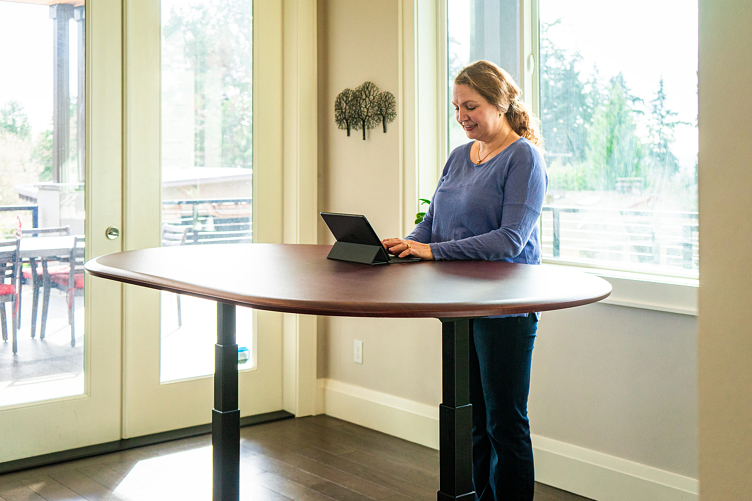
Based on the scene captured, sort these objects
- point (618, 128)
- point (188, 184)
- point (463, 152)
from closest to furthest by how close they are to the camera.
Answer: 1. point (463, 152)
2. point (618, 128)
3. point (188, 184)

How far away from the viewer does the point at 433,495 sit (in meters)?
2.57

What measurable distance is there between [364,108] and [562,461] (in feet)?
6.04

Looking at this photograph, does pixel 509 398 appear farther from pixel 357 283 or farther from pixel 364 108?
pixel 364 108

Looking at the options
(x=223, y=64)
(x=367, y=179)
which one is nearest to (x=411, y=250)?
(x=367, y=179)

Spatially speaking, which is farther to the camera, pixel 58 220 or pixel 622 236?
pixel 58 220

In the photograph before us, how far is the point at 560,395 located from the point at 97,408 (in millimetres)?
1995

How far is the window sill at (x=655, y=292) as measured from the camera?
2.26 meters

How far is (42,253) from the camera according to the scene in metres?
2.93

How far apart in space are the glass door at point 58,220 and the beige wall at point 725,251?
108 inches

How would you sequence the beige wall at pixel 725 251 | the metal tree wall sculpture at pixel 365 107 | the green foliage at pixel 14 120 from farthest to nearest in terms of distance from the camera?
the metal tree wall sculpture at pixel 365 107
the green foliage at pixel 14 120
the beige wall at pixel 725 251

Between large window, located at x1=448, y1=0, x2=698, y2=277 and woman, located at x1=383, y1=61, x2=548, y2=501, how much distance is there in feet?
1.89

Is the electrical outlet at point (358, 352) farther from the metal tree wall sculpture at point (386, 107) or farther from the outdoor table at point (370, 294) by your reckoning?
A: the outdoor table at point (370, 294)

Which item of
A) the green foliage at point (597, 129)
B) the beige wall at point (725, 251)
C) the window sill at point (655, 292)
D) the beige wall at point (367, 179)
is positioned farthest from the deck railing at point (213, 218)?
the beige wall at point (725, 251)

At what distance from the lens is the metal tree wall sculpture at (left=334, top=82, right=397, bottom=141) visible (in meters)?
3.29
